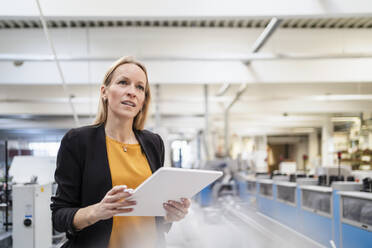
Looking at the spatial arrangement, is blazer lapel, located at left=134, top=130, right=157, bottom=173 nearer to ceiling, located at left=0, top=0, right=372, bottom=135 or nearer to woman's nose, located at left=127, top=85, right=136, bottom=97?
woman's nose, located at left=127, top=85, right=136, bottom=97

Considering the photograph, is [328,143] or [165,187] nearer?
[165,187]

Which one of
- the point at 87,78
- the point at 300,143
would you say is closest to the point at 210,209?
the point at 87,78

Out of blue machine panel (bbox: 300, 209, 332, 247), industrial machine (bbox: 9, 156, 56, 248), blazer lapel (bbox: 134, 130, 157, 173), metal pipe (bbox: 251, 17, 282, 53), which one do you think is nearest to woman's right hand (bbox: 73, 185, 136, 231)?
blazer lapel (bbox: 134, 130, 157, 173)

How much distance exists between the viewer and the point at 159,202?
111 cm

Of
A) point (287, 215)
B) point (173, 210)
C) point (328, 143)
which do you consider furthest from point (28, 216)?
point (328, 143)

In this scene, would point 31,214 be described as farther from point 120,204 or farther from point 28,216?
point 120,204

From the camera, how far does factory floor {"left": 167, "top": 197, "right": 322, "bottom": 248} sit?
5.38m

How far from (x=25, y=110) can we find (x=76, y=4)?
855 cm

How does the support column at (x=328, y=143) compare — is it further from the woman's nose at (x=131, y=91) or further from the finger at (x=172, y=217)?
the woman's nose at (x=131, y=91)

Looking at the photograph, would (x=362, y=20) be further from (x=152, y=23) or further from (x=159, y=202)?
(x=159, y=202)

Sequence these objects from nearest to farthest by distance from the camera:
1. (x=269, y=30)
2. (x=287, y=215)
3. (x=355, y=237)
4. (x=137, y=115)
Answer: (x=137, y=115), (x=355, y=237), (x=269, y=30), (x=287, y=215)

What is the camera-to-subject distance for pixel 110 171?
1.13 meters

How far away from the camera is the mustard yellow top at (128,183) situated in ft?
3.75

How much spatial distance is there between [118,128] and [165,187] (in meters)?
0.30
